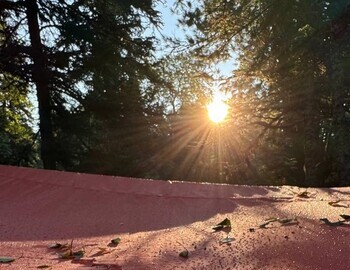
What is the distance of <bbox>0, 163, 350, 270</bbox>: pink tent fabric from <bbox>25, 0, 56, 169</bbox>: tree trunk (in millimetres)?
4039

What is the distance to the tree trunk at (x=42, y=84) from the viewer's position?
26.1 ft

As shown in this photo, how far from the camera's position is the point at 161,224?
112 inches

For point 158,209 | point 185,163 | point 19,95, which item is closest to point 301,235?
point 158,209

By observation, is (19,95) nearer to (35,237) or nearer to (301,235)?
(35,237)

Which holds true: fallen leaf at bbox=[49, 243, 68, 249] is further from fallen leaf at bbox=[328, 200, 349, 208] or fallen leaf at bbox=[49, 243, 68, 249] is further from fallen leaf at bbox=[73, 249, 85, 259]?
fallen leaf at bbox=[328, 200, 349, 208]

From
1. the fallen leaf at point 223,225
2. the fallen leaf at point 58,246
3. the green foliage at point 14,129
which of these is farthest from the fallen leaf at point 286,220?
the green foliage at point 14,129

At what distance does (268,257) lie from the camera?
1.92 metres

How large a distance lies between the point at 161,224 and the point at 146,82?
643cm

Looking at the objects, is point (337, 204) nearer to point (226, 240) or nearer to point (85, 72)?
point (226, 240)

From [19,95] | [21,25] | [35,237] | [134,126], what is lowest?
[35,237]

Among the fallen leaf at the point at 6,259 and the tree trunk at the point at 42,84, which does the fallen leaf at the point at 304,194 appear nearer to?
the fallen leaf at the point at 6,259

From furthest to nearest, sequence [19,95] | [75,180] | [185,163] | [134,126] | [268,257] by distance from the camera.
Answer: [19,95], [185,163], [134,126], [75,180], [268,257]

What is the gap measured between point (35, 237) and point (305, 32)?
17.2ft

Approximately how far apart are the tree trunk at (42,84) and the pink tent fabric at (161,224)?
4039 millimetres
